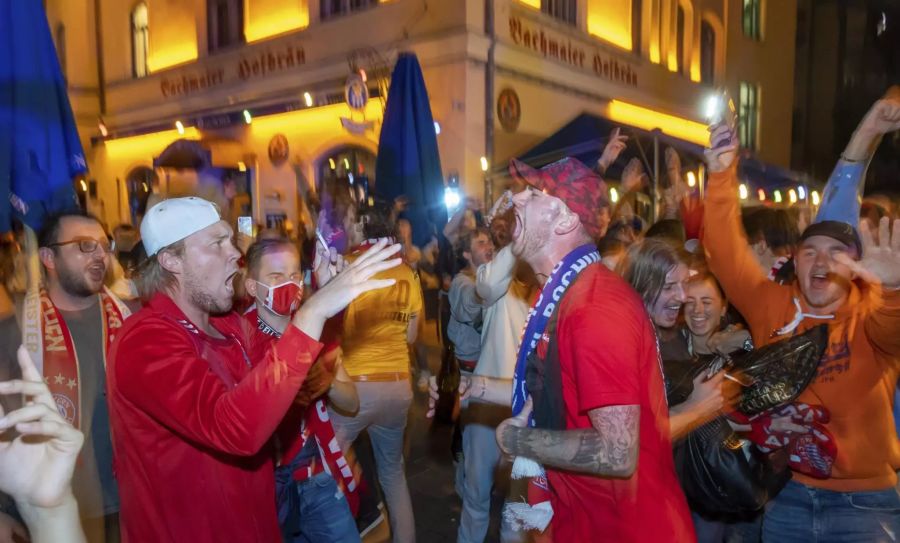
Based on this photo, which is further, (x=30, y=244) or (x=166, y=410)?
(x=30, y=244)

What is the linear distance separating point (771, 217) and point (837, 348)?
8.18 feet

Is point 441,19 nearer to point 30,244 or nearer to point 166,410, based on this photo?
point 30,244

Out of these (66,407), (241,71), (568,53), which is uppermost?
(241,71)

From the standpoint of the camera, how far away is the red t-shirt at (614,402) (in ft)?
6.33

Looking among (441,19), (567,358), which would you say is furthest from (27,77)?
(441,19)

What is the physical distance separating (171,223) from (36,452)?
0.94 meters

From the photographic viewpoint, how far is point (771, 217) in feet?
15.6

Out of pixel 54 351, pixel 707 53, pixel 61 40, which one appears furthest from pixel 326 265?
pixel 61 40

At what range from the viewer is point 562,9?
13.2m

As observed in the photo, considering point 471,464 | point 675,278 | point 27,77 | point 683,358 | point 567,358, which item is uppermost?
point 27,77

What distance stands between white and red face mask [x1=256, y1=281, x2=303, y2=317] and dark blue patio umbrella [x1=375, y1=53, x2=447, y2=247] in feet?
12.8

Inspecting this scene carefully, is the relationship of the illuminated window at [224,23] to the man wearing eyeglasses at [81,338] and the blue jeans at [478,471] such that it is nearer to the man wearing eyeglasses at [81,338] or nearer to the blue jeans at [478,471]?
the man wearing eyeglasses at [81,338]

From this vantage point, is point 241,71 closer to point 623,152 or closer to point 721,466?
point 623,152

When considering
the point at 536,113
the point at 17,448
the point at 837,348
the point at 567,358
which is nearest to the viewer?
the point at 17,448
